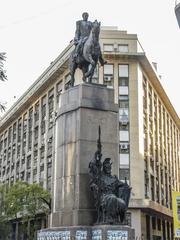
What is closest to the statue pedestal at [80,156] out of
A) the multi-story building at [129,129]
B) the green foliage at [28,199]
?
the green foliage at [28,199]

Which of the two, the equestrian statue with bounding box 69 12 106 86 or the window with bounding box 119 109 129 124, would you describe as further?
the window with bounding box 119 109 129 124

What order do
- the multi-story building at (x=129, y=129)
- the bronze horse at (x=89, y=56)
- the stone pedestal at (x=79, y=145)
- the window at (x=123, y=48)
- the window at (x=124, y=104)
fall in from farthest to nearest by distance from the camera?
1. the window at (x=123, y=48)
2. the window at (x=124, y=104)
3. the multi-story building at (x=129, y=129)
4. the bronze horse at (x=89, y=56)
5. the stone pedestal at (x=79, y=145)

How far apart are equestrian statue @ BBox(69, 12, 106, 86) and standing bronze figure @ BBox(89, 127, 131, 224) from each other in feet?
10.6

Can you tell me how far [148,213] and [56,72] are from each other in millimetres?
19253

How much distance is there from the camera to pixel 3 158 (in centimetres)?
7606

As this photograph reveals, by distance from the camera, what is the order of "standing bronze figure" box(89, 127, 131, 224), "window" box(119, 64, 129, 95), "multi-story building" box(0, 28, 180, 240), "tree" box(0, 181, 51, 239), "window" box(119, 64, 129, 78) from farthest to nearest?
"window" box(119, 64, 129, 78) < "window" box(119, 64, 129, 95) < "multi-story building" box(0, 28, 180, 240) < "tree" box(0, 181, 51, 239) < "standing bronze figure" box(89, 127, 131, 224)

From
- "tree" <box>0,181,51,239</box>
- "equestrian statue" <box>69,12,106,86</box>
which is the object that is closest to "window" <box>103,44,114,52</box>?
"tree" <box>0,181,51,239</box>

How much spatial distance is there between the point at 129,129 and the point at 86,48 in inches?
1380

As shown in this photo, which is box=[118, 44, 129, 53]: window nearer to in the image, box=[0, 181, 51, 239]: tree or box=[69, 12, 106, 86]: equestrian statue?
box=[0, 181, 51, 239]: tree

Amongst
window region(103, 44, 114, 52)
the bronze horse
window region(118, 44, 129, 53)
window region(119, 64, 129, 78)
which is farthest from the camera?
window region(118, 44, 129, 53)

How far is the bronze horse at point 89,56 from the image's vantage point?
53.5ft

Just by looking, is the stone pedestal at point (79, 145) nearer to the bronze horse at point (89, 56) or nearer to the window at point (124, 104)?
the bronze horse at point (89, 56)

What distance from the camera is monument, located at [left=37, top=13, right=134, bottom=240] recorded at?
45.0ft

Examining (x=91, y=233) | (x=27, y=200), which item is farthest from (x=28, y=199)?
(x=91, y=233)
